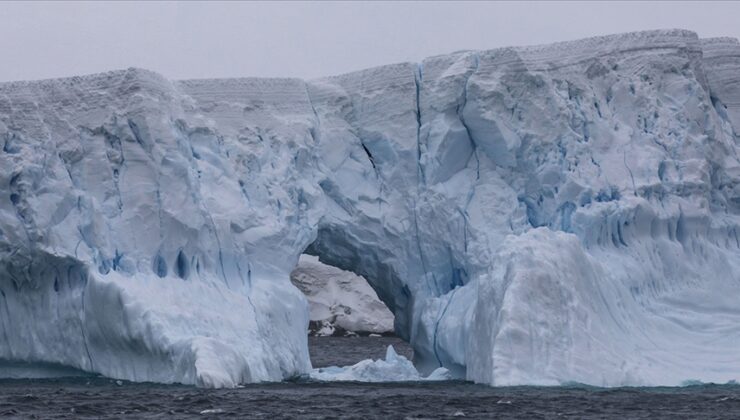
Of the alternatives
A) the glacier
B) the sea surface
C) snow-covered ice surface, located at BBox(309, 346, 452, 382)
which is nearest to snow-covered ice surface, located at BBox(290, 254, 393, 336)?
the glacier

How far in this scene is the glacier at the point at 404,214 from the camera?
69.0ft

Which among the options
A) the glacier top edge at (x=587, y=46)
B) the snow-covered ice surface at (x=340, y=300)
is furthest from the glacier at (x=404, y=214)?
the snow-covered ice surface at (x=340, y=300)

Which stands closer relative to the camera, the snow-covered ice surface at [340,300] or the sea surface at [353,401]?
the sea surface at [353,401]

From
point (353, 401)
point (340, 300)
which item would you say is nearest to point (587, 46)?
point (353, 401)

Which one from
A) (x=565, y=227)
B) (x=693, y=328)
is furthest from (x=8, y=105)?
(x=693, y=328)

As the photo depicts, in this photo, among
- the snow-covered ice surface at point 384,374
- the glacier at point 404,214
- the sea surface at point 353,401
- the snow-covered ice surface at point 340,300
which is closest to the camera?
the sea surface at point 353,401

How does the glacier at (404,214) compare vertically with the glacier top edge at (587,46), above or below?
below

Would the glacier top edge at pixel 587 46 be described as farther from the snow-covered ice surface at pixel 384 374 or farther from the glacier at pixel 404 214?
the snow-covered ice surface at pixel 384 374

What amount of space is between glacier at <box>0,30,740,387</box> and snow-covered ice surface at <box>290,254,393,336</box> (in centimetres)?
1660

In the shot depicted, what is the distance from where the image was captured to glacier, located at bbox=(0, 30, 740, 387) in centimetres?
2103

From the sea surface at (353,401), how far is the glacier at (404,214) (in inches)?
19.5

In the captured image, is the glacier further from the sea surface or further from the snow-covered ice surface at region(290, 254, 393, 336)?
the snow-covered ice surface at region(290, 254, 393, 336)

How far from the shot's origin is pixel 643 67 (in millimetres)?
24578

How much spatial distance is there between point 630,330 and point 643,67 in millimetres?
4775
